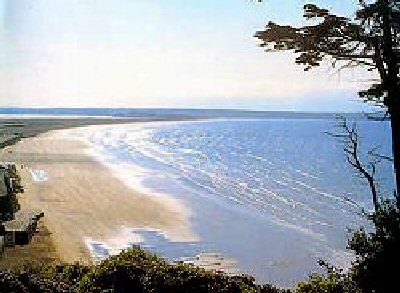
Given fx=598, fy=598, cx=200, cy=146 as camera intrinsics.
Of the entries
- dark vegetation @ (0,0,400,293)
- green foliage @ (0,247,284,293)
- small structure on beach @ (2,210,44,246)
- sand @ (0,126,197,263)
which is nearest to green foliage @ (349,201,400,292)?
dark vegetation @ (0,0,400,293)

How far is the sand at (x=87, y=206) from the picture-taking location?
32.8 metres

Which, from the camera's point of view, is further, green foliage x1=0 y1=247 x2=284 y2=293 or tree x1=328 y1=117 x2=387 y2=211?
green foliage x1=0 y1=247 x2=284 y2=293

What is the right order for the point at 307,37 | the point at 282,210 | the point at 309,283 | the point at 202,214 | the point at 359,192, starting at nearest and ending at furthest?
the point at 307,37, the point at 309,283, the point at 202,214, the point at 282,210, the point at 359,192

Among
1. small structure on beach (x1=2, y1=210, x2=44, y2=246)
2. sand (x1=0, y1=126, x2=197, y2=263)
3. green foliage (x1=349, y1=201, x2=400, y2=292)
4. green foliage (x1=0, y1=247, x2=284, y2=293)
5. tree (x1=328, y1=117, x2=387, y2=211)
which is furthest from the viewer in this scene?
sand (x1=0, y1=126, x2=197, y2=263)

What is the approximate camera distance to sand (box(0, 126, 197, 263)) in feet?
108

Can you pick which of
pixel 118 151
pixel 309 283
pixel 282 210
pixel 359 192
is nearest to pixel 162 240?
pixel 282 210

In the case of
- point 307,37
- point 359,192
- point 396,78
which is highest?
point 307,37

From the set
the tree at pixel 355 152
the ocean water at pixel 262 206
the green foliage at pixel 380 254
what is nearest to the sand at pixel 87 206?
the ocean water at pixel 262 206

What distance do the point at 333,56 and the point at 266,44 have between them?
1170mm

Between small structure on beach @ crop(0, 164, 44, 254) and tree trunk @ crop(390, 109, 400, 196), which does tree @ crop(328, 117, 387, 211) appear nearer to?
tree trunk @ crop(390, 109, 400, 196)

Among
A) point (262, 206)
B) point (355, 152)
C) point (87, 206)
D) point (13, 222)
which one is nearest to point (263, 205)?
point (262, 206)

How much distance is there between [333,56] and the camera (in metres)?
10.3

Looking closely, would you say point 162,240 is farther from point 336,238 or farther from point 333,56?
point 333,56

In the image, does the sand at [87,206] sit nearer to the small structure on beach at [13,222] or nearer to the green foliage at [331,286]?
the small structure on beach at [13,222]
